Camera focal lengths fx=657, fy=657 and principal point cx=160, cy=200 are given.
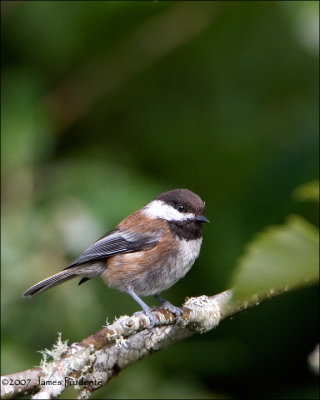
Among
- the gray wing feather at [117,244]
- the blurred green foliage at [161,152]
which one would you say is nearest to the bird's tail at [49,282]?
the gray wing feather at [117,244]

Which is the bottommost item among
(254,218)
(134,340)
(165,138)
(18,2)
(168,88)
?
(134,340)

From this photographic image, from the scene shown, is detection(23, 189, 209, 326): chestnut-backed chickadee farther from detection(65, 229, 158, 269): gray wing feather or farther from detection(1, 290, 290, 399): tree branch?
detection(1, 290, 290, 399): tree branch

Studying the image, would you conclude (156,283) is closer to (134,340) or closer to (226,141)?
(134,340)

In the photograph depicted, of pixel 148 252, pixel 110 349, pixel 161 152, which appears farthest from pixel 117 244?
pixel 161 152

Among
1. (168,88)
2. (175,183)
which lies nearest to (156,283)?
(175,183)

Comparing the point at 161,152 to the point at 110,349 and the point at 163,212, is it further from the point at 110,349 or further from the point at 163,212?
the point at 110,349
